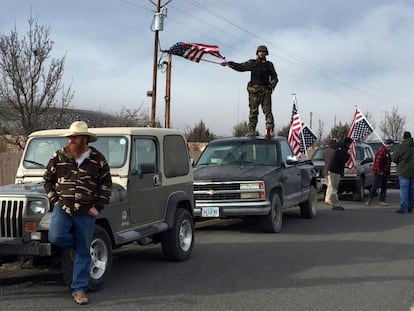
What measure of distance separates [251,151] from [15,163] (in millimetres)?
7416

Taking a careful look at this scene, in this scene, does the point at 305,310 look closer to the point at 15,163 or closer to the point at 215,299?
the point at 215,299

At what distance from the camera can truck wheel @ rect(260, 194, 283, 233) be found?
35.6 feet

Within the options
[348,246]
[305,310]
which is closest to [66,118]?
[348,246]

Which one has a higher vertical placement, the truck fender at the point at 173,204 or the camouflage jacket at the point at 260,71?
the camouflage jacket at the point at 260,71

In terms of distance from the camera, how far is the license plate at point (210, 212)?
10.5m

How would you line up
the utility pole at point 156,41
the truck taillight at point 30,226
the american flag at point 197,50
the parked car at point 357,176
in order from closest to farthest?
the truck taillight at point 30,226 → the american flag at point 197,50 → the parked car at point 357,176 → the utility pole at point 156,41

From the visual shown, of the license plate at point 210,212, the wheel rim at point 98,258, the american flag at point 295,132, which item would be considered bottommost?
the wheel rim at point 98,258

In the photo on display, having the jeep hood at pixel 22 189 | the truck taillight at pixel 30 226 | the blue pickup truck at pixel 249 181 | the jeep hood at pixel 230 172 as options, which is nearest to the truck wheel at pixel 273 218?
the blue pickup truck at pixel 249 181

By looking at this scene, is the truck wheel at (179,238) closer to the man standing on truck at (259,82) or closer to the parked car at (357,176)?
the man standing on truck at (259,82)

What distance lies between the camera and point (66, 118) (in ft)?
61.8

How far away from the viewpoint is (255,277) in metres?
7.24

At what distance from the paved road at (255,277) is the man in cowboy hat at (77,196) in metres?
0.49

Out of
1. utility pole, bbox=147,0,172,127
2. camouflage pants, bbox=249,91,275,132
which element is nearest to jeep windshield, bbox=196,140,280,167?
camouflage pants, bbox=249,91,275,132

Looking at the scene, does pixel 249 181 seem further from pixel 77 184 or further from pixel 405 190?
pixel 405 190
